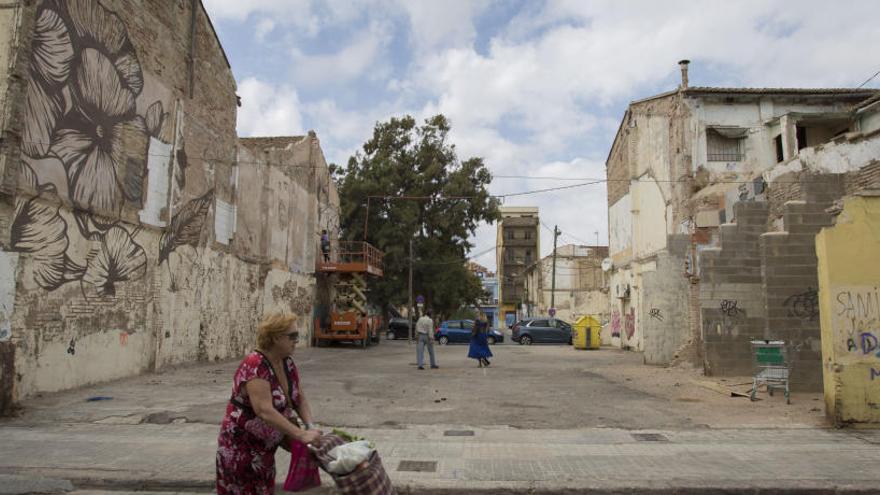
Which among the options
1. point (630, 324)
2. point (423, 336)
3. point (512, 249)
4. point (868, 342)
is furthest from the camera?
point (512, 249)

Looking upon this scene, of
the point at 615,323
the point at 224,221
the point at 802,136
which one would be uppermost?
the point at 802,136

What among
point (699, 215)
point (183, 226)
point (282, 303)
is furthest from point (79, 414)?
point (699, 215)

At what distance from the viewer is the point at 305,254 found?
25875 millimetres

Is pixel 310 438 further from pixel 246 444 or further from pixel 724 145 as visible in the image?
pixel 724 145

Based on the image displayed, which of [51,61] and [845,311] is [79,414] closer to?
[51,61]

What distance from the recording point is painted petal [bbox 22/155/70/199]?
33.0ft

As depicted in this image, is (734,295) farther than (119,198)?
Yes

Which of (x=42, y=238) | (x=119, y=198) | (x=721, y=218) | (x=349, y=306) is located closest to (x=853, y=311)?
(x=721, y=218)

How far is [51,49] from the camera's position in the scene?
10.4 meters

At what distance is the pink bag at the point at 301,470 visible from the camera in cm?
315

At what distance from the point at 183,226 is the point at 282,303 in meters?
7.93

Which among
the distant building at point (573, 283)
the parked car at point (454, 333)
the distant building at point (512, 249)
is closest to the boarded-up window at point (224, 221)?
the parked car at point (454, 333)

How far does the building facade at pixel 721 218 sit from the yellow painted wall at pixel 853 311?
12.4 ft

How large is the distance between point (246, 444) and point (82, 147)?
1028 centimetres
